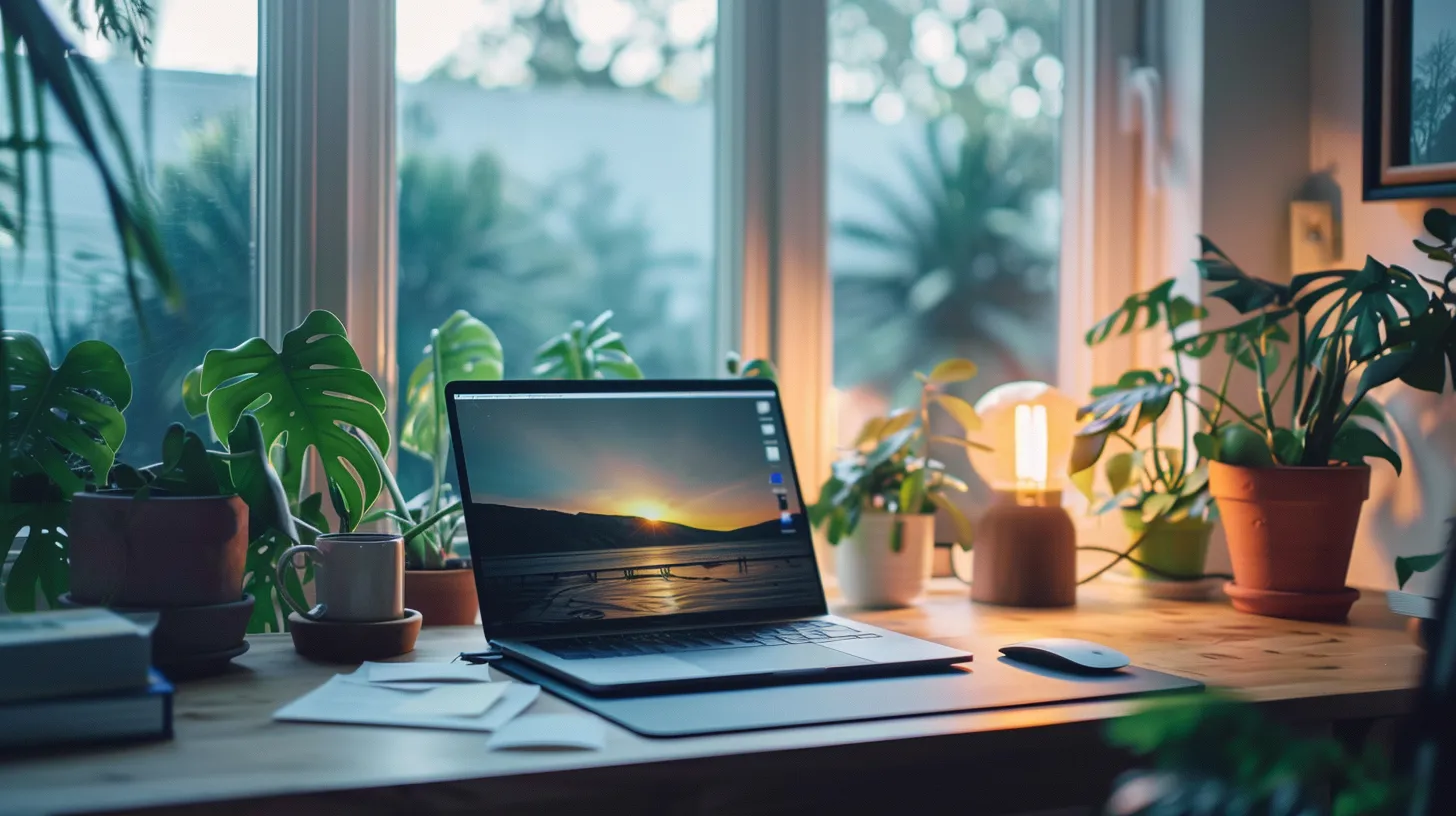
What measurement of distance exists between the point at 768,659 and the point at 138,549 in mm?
531

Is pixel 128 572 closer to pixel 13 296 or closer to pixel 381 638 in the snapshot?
pixel 381 638

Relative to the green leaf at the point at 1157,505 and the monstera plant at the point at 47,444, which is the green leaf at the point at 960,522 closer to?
the green leaf at the point at 1157,505

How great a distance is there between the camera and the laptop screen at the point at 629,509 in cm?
122

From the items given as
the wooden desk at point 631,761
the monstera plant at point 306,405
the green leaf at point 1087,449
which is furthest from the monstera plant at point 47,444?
the green leaf at point 1087,449

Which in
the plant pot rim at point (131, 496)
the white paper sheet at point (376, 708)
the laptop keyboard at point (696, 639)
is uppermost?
the plant pot rim at point (131, 496)

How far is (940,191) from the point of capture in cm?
191

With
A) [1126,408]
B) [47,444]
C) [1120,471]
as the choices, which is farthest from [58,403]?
[1120,471]

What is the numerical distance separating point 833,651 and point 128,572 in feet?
1.98

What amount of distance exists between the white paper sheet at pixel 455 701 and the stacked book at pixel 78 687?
171mm

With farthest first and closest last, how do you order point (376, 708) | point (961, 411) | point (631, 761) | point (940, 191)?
point (940, 191) → point (961, 411) → point (376, 708) → point (631, 761)

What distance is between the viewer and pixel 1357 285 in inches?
56.3

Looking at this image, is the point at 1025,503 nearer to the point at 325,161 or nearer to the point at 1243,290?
the point at 1243,290

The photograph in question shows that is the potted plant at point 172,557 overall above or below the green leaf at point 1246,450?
below

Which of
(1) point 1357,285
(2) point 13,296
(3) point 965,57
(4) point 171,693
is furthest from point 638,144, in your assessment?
(4) point 171,693
